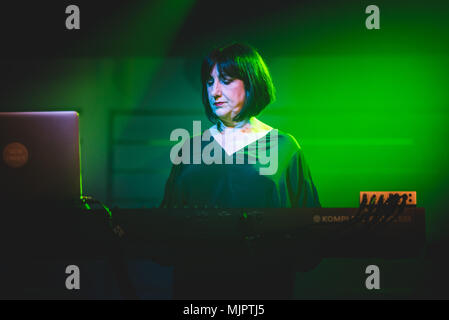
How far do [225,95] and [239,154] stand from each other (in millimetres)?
358

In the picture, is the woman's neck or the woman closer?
the woman

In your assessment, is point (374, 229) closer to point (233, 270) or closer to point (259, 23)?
point (233, 270)

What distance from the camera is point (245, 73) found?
204 cm

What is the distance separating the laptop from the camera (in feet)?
4.19

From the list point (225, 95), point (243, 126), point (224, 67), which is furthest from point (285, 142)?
point (224, 67)

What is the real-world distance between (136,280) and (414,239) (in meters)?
1.79

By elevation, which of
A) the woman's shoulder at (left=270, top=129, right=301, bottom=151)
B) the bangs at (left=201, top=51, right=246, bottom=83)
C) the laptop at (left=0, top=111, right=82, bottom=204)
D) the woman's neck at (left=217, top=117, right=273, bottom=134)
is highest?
the bangs at (left=201, top=51, right=246, bottom=83)

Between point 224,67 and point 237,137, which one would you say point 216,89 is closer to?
point 224,67

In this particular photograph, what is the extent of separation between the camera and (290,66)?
2385 millimetres

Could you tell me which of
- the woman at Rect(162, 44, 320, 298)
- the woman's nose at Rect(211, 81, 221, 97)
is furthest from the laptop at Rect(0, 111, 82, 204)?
the woman's nose at Rect(211, 81, 221, 97)

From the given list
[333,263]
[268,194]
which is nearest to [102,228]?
[268,194]

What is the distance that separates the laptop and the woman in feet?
2.43

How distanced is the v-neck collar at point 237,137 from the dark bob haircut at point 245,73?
2.9 inches

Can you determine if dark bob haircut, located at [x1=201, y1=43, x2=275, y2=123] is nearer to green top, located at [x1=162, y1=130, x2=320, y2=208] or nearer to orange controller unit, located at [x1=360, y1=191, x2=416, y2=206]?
green top, located at [x1=162, y1=130, x2=320, y2=208]
